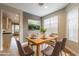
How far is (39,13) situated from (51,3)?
0.25 m

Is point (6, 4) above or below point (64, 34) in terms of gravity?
above

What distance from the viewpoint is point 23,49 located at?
1.95 m

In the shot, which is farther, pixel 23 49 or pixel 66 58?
pixel 23 49

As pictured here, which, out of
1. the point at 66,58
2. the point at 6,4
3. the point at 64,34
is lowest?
the point at 66,58

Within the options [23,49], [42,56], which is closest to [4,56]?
[23,49]

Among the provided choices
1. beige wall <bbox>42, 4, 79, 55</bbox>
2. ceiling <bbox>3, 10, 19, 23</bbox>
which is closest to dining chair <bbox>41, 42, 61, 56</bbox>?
beige wall <bbox>42, 4, 79, 55</bbox>

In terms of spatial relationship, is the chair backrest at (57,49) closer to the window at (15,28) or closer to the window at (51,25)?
the window at (51,25)

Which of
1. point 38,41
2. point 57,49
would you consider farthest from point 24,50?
point 57,49

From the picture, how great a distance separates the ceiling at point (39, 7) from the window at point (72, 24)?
16 centimetres

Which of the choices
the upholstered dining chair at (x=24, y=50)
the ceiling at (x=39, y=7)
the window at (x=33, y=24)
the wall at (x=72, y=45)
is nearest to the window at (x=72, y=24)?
the wall at (x=72, y=45)

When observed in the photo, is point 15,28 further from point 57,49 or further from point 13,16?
point 57,49

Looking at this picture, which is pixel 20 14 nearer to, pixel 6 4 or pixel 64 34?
pixel 6 4

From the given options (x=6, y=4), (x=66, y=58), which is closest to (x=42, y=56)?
(x=66, y=58)

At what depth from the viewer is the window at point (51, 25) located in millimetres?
1928
